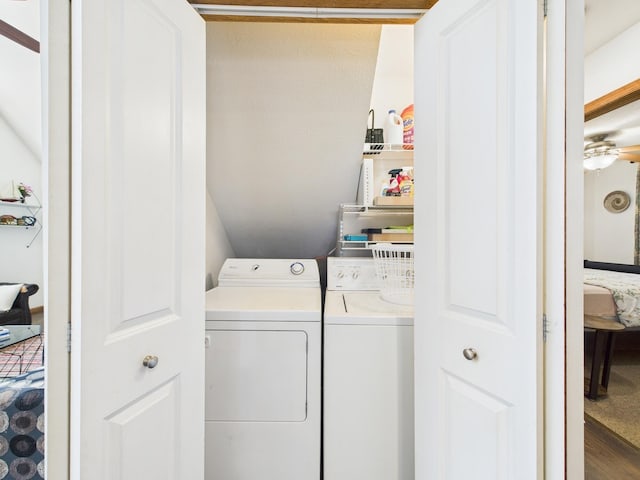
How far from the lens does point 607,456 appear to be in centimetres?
142

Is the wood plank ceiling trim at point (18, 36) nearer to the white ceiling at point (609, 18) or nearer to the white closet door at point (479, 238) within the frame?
the white closet door at point (479, 238)

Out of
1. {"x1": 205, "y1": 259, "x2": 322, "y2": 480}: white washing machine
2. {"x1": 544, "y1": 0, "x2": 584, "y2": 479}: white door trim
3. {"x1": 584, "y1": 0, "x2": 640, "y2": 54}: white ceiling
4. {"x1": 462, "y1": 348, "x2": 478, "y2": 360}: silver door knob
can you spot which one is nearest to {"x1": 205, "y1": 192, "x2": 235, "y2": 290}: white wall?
{"x1": 205, "y1": 259, "x2": 322, "y2": 480}: white washing machine

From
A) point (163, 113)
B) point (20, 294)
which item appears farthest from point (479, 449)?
point (20, 294)

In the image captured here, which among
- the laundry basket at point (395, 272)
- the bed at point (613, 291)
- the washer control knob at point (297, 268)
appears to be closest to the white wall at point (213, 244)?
the washer control knob at point (297, 268)

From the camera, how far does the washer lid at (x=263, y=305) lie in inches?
51.4


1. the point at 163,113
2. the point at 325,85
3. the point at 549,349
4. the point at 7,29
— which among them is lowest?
the point at 549,349

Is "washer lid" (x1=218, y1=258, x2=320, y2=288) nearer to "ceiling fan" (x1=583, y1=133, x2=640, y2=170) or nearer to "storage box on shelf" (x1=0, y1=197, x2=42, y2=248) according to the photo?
"storage box on shelf" (x1=0, y1=197, x2=42, y2=248)

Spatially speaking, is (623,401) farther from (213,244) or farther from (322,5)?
(213,244)

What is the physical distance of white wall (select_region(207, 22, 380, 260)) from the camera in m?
1.42

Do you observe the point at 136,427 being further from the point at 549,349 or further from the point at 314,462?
the point at 549,349

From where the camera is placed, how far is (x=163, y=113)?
88 centimetres

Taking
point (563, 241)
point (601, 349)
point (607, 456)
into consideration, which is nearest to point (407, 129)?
point (563, 241)

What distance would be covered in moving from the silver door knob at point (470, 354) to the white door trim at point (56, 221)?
1095 mm

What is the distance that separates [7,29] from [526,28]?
1.55 meters
